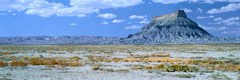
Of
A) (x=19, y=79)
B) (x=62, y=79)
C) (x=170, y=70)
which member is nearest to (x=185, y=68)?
(x=170, y=70)

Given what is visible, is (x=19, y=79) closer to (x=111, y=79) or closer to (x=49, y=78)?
(x=49, y=78)

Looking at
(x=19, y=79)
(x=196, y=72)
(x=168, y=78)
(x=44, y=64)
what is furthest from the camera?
(x=44, y=64)

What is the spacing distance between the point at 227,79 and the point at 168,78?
3437 mm

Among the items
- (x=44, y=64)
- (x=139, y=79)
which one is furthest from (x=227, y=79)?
(x=44, y=64)

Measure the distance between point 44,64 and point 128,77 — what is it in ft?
43.2

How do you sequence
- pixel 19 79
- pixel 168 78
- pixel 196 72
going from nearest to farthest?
pixel 19 79 < pixel 168 78 < pixel 196 72

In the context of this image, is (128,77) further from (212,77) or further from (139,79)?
(212,77)

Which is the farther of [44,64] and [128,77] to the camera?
[44,64]

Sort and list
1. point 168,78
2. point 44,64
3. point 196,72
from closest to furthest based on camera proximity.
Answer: point 168,78
point 196,72
point 44,64

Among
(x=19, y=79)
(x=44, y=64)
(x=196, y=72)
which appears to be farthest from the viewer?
(x=44, y=64)

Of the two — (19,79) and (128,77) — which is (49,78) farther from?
(128,77)

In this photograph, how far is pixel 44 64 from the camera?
3675cm

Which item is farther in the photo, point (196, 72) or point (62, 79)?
point (196, 72)

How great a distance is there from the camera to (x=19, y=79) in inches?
930
